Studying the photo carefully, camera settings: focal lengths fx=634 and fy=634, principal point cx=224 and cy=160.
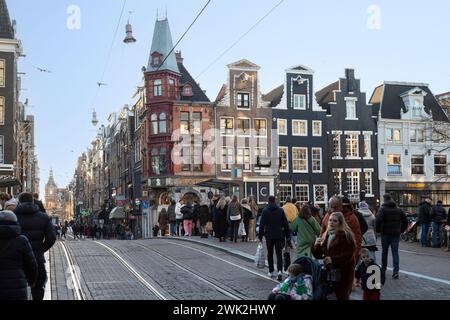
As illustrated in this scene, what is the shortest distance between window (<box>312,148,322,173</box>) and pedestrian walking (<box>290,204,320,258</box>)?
4123 cm

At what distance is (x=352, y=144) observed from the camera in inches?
2141

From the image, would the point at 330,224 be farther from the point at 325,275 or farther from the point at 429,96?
the point at 429,96

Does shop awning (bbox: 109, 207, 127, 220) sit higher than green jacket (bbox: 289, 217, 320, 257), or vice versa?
green jacket (bbox: 289, 217, 320, 257)

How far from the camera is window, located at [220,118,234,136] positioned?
51331 mm

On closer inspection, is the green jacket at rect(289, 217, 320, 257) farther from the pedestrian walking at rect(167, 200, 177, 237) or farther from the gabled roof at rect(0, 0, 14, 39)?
the gabled roof at rect(0, 0, 14, 39)

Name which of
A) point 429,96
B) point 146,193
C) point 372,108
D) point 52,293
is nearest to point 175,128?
point 146,193

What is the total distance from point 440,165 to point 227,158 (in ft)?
65.3

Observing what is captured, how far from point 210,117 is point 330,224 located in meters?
42.5

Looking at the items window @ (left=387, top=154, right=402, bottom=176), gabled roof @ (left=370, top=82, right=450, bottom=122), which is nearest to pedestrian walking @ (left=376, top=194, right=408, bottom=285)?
window @ (left=387, top=154, right=402, bottom=176)

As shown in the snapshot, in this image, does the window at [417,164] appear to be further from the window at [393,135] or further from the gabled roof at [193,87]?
the gabled roof at [193,87]

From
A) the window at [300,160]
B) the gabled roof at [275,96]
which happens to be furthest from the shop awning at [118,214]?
the window at [300,160]

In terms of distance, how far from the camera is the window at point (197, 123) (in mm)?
50781

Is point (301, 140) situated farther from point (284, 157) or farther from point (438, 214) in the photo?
point (438, 214)

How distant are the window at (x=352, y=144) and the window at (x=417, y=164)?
18.0ft
